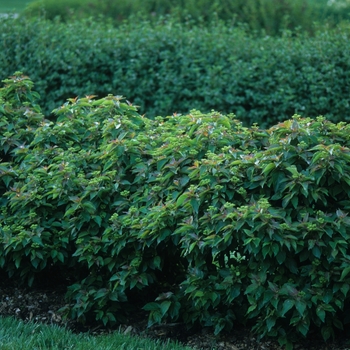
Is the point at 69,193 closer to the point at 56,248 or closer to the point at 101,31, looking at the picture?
the point at 56,248

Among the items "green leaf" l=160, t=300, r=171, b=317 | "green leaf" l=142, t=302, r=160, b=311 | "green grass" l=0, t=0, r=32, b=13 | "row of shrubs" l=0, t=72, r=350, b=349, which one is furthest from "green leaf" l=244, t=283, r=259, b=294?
"green grass" l=0, t=0, r=32, b=13

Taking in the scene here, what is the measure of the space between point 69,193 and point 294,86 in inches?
181

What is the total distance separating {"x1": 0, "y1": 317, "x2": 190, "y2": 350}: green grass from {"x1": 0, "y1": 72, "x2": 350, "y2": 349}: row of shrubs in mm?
178

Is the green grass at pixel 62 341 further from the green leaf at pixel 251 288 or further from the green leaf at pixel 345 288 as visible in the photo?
the green leaf at pixel 345 288

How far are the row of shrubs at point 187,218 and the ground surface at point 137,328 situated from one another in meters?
0.08

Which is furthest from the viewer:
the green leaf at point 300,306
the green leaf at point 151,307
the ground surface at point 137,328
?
the green leaf at point 151,307

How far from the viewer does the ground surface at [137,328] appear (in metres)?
4.06

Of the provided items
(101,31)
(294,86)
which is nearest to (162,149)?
(294,86)

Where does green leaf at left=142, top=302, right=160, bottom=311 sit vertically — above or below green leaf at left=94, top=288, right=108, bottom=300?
below

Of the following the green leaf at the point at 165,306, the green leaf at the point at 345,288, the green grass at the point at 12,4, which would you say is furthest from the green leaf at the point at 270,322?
the green grass at the point at 12,4

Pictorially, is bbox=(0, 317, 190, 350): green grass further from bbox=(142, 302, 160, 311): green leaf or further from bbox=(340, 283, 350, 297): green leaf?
bbox=(340, 283, 350, 297): green leaf

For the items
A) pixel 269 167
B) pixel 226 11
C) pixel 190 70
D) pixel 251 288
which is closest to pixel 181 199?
pixel 269 167

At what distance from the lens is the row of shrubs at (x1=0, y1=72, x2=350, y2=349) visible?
3840mm

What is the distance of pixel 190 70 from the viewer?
8602 millimetres
